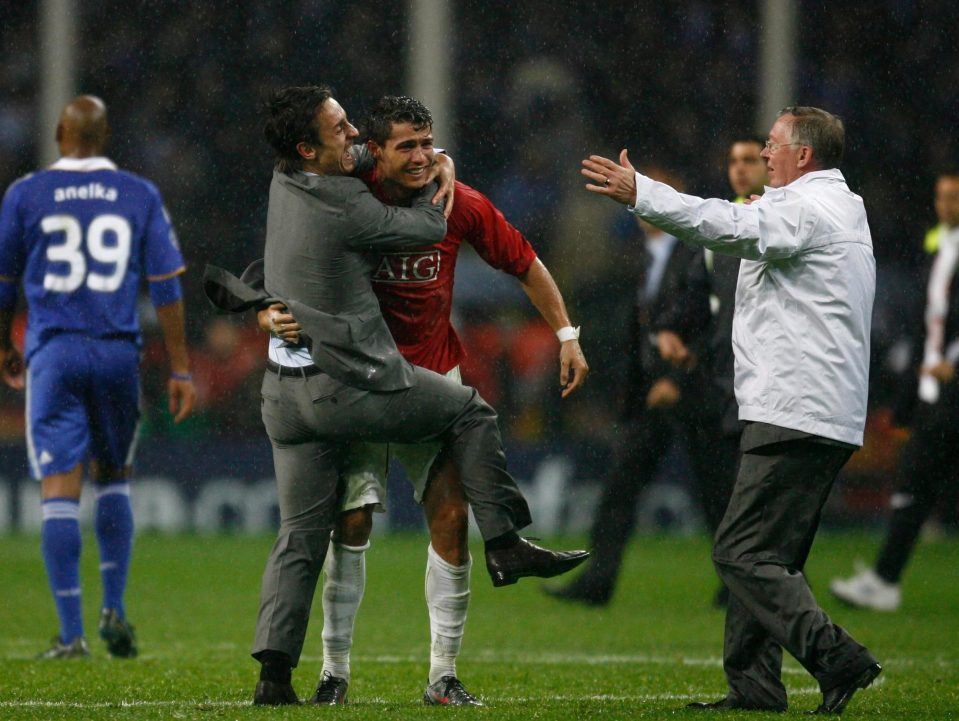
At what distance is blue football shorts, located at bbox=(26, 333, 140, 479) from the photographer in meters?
6.91

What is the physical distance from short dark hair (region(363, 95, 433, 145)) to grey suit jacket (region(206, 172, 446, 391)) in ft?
0.76

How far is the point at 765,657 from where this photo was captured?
Answer: 5188 mm

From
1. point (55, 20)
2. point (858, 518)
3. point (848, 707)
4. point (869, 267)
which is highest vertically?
point (55, 20)

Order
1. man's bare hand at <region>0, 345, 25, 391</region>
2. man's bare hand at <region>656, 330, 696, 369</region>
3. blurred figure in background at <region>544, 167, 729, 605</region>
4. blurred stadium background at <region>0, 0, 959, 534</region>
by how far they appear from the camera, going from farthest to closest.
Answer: blurred stadium background at <region>0, 0, 959, 534</region>, blurred figure in background at <region>544, 167, 729, 605</region>, man's bare hand at <region>656, 330, 696, 369</region>, man's bare hand at <region>0, 345, 25, 391</region>

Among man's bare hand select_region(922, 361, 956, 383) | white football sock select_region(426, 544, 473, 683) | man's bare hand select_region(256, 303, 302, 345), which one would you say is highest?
man's bare hand select_region(256, 303, 302, 345)

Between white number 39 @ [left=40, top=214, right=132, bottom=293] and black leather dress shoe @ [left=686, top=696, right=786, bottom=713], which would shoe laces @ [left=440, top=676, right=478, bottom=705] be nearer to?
black leather dress shoe @ [left=686, top=696, right=786, bottom=713]

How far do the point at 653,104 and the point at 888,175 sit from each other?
2.64 metres

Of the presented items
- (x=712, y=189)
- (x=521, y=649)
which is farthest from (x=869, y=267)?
(x=712, y=189)

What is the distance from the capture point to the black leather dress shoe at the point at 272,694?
504 cm

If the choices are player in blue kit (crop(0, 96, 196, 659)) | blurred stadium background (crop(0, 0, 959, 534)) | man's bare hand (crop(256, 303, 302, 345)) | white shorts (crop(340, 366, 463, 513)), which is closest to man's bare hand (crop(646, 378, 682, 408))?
player in blue kit (crop(0, 96, 196, 659))

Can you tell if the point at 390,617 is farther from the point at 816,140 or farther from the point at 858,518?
the point at 858,518

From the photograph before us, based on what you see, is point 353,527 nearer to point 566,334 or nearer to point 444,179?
point 566,334

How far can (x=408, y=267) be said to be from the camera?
206 inches

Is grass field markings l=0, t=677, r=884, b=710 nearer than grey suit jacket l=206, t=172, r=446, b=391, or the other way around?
grey suit jacket l=206, t=172, r=446, b=391
